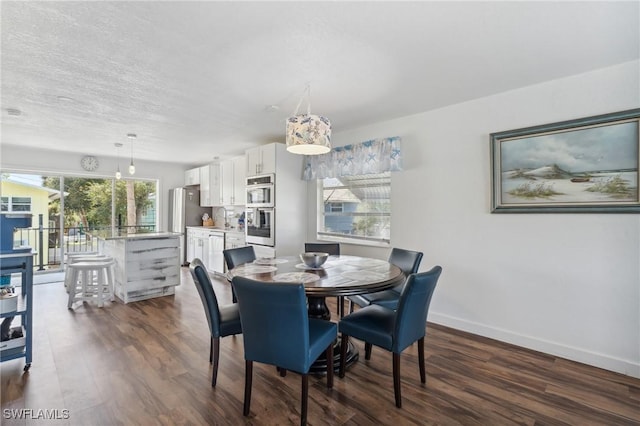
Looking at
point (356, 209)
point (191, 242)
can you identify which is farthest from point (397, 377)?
point (191, 242)

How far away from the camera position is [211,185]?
628 cm

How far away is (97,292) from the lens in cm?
394

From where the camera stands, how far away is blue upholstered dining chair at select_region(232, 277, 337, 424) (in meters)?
1.66

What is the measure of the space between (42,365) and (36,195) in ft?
15.3

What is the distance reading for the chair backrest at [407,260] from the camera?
283 centimetres

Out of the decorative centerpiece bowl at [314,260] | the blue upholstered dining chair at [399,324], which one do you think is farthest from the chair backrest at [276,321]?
the decorative centerpiece bowl at [314,260]

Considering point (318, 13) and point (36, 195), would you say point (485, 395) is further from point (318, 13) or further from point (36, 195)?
point (36, 195)

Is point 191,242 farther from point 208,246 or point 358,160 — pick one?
point 358,160

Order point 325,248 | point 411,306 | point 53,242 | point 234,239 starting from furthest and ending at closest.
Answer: point 53,242 < point 234,239 < point 325,248 < point 411,306

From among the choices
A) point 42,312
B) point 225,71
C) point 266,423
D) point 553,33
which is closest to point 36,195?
point 42,312

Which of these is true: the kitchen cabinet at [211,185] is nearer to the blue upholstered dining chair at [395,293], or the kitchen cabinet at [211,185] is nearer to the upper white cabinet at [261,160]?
the upper white cabinet at [261,160]

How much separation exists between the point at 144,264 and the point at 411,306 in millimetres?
3759

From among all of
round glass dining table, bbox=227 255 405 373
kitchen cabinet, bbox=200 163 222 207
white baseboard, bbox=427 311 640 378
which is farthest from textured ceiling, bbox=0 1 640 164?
kitchen cabinet, bbox=200 163 222 207

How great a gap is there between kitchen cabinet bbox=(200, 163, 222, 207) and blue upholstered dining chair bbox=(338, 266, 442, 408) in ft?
15.0
